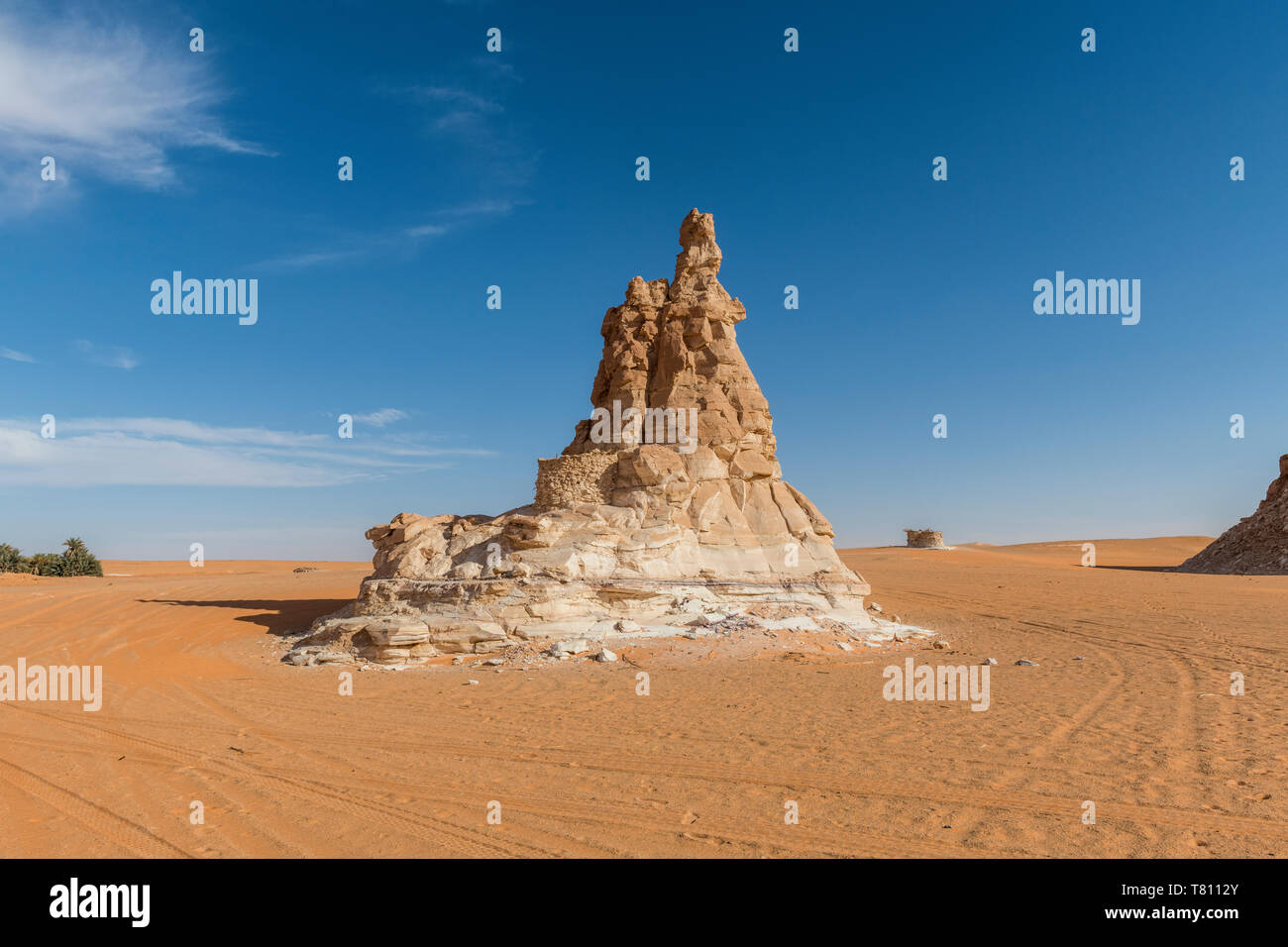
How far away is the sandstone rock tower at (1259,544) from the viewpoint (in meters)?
30.7

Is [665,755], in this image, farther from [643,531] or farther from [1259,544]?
[1259,544]

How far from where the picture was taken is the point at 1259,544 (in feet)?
105

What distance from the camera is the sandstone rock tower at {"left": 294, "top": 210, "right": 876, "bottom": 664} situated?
13539 mm

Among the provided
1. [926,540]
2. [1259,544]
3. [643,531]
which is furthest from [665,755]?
[926,540]

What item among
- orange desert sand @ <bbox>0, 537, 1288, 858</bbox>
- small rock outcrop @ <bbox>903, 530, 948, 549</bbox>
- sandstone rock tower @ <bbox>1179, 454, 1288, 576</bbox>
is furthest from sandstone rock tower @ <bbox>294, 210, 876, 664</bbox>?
small rock outcrop @ <bbox>903, 530, 948, 549</bbox>

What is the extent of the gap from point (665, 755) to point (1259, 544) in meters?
37.4

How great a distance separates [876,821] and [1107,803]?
6.45 feet

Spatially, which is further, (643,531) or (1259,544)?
(1259,544)

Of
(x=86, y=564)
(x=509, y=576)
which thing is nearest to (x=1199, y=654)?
(x=509, y=576)

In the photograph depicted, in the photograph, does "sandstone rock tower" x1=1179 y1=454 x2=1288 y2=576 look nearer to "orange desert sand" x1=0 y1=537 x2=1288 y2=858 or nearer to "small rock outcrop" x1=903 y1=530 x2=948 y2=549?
"small rock outcrop" x1=903 y1=530 x2=948 y2=549

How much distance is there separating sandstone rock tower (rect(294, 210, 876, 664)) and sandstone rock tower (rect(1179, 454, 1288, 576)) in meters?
26.8

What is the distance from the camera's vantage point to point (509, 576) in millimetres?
13836

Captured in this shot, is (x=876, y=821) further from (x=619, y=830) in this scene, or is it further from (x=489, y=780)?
(x=489, y=780)
